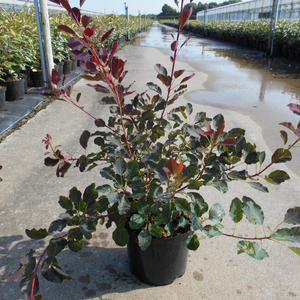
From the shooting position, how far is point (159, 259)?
5.24 ft

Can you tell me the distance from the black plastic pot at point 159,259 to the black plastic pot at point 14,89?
4.15m

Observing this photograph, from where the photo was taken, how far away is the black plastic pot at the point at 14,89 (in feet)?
15.9

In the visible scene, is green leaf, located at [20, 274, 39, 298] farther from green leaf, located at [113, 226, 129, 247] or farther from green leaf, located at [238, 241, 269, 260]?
green leaf, located at [238, 241, 269, 260]

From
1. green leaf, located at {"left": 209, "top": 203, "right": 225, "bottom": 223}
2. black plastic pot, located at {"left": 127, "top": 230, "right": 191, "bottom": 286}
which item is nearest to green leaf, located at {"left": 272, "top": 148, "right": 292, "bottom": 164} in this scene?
green leaf, located at {"left": 209, "top": 203, "right": 225, "bottom": 223}

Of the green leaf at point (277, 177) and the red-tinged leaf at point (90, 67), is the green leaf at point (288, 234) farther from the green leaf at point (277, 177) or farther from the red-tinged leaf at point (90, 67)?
the red-tinged leaf at point (90, 67)

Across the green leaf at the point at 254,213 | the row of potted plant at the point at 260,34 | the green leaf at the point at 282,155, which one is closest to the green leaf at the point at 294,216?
the green leaf at the point at 254,213

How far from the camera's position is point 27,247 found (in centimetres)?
199

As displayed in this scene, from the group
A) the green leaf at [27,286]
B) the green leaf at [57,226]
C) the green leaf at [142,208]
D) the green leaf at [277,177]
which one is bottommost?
the green leaf at [27,286]

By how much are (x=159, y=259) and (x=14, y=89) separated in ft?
14.2

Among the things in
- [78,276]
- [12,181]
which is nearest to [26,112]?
[12,181]

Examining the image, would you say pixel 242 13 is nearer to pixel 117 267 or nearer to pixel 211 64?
pixel 211 64

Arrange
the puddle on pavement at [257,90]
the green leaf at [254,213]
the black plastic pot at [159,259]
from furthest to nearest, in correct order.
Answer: the puddle on pavement at [257,90] < the black plastic pot at [159,259] < the green leaf at [254,213]

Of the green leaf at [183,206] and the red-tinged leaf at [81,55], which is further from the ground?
the red-tinged leaf at [81,55]

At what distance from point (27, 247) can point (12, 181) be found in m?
0.98
